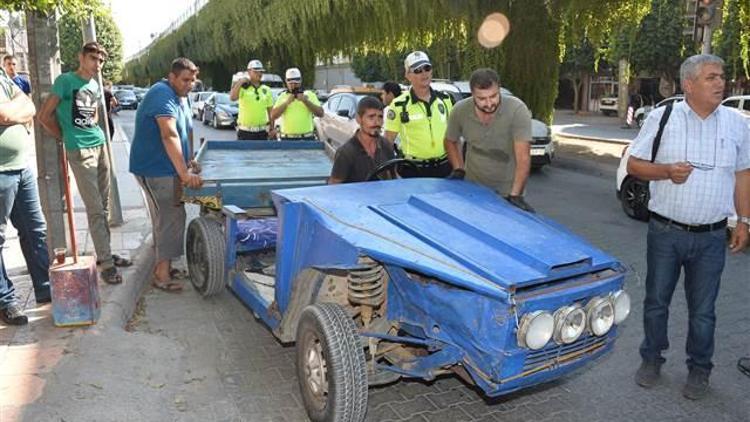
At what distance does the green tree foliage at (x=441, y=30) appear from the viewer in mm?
14820

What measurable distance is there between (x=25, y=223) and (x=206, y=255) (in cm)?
129

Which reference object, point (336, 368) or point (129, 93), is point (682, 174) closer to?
point (336, 368)

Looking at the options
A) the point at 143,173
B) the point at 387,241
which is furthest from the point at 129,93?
the point at 387,241

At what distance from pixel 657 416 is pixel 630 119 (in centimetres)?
2601

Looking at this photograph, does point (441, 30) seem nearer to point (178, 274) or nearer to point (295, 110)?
point (295, 110)

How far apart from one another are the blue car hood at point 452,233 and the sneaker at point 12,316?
2081 millimetres

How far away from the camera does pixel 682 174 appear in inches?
139

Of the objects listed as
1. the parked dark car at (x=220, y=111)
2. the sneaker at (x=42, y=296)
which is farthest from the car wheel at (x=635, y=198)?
the parked dark car at (x=220, y=111)

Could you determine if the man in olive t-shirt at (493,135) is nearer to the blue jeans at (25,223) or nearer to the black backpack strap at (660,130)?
the black backpack strap at (660,130)

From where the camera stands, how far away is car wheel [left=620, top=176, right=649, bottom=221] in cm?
847

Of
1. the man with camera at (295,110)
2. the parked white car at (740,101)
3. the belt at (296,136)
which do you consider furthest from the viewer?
the parked white car at (740,101)

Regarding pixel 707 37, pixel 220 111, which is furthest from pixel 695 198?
pixel 220 111

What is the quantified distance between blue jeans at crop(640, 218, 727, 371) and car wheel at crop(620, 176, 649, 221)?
4841 mm

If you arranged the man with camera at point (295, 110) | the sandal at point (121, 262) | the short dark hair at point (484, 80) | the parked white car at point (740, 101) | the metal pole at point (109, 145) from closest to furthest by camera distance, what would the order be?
the short dark hair at point (484, 80) < the sandal at point (121, 262) < the metal pole at point (109, 145) < the man with camera at point (295, 110) < the parked white car at point (740, 101)
